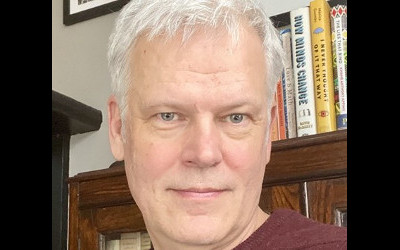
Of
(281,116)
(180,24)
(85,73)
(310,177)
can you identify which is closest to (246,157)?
(180,24)

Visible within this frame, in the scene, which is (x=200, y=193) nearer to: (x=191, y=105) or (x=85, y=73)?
(x=191, y=105)

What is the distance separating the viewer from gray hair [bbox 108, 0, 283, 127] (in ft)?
2.43

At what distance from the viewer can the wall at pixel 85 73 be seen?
68.5 inches

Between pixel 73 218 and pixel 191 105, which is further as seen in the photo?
pixel 73 218

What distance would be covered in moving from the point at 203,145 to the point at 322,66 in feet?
1.84

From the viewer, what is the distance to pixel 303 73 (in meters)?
1.20

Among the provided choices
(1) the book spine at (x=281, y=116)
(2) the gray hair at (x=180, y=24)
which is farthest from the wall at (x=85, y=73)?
(2) the gray hair at (x=180, y=24)

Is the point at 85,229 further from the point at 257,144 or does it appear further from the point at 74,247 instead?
the point at 257,144

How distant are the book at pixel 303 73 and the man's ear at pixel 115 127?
48cm

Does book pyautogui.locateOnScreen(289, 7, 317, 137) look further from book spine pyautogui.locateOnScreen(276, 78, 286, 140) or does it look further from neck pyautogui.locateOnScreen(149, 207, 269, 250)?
neck pyautogui.locateOnScreen(149, 207, 269, 250)

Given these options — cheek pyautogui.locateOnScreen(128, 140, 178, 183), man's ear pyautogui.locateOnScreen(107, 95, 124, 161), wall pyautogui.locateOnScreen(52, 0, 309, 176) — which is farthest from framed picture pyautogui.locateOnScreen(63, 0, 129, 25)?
cheek pyautogui.locateOnScreen(128, 140, 178, 183)

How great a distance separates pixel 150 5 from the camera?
77 centimetres
